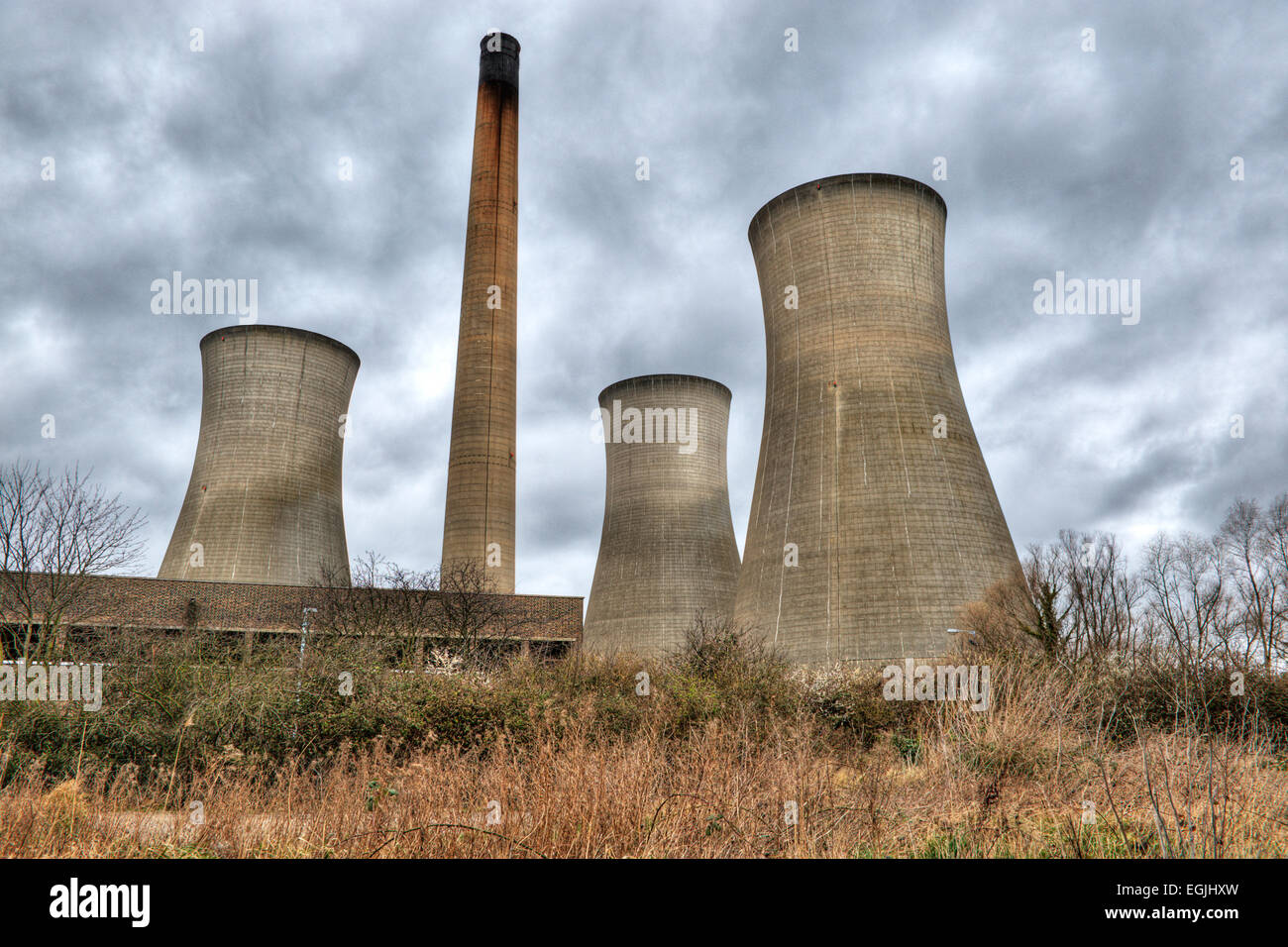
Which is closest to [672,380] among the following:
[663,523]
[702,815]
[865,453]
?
[663,523]

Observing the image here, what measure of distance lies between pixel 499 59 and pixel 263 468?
52.3ft

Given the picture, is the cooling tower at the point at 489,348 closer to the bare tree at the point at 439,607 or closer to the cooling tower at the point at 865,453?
the bare tree at the point at 439,607

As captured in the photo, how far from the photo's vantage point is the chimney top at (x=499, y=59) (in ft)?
102

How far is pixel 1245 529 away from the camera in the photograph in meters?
27.8

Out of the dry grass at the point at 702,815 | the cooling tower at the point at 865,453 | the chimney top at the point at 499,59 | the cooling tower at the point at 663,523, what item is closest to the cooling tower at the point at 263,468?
the cooling tower at the point at 663,523

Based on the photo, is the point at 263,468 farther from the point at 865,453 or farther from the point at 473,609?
the point at 865,453

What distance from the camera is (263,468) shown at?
92.2 ft

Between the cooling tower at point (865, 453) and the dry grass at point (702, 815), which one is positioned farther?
the cooling tower at point (865, 453)

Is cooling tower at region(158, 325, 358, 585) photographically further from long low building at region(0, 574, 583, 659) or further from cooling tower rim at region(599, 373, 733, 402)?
cooling tower rim at region(599, 373, 733, 402)

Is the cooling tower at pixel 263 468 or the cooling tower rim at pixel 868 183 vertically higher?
the cooling tower rim at pixel 868 183

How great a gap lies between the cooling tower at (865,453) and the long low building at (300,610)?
6420 mm
